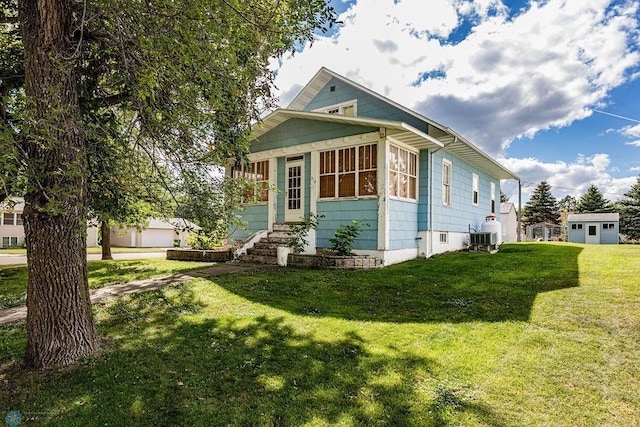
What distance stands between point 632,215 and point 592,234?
403 inches

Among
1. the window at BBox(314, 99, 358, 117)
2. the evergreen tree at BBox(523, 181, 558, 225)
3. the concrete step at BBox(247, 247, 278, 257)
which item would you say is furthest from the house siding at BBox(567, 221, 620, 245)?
the concrete step at BBox(247, 247, 278, 257)

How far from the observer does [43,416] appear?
8.86 feet

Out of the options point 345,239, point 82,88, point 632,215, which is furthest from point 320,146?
point 632,215

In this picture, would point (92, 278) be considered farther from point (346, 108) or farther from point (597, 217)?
point (597, 217)

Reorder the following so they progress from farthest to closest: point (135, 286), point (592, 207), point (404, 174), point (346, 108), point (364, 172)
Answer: point (592, 207) < point (346, 108) < point (404, 174) < point (364, 172) < point (135, 286)

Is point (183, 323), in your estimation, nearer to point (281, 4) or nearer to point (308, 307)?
point (308, 307)

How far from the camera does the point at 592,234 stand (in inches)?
1094

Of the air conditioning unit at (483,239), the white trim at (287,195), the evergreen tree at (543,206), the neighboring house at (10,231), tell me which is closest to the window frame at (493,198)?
the air conditioning unit at (483,239)

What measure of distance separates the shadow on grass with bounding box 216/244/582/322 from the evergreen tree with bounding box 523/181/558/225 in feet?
136

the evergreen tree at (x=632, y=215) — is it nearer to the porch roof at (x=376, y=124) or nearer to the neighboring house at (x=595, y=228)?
the neighboring house at (x=595, y=228)

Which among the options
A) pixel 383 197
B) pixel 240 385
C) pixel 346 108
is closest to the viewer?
pixel 240 385

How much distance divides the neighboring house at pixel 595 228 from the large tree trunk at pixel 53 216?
3475cm

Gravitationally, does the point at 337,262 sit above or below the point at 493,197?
below

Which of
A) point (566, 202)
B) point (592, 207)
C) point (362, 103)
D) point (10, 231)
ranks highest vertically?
point (566, 202)
